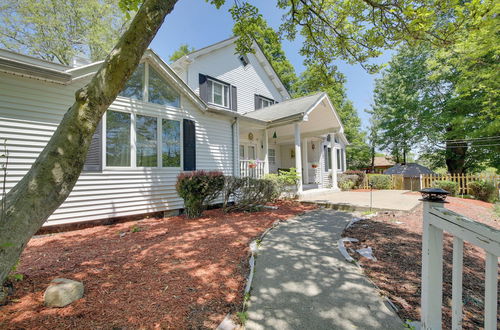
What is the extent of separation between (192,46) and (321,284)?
2821 cm

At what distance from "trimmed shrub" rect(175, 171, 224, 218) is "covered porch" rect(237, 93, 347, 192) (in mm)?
3025

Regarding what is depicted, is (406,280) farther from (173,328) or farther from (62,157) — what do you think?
(62,157)

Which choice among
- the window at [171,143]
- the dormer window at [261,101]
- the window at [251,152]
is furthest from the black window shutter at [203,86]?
the window at [171,143]

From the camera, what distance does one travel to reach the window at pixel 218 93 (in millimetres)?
11578

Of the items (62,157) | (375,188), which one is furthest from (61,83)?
(375,188)

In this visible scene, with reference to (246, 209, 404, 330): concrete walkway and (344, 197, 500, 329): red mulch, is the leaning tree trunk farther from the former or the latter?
(344, 197, 500, 329): red mulch

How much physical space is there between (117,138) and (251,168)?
5.64 metres

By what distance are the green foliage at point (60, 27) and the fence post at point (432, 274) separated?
2076cm

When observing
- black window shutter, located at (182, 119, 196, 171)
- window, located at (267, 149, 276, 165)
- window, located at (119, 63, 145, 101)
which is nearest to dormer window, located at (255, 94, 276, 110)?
window, located at (267, 149, 276, 165)

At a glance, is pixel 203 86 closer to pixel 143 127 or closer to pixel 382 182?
pixel 143 127

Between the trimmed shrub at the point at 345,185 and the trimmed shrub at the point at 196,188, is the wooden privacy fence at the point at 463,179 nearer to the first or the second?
the trimmed shrub at the point at 345,185

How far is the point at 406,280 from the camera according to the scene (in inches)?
113

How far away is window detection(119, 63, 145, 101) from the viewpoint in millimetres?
6508

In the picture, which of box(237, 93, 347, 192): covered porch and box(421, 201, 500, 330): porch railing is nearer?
box(421, 201, 500, 330): porch railing
